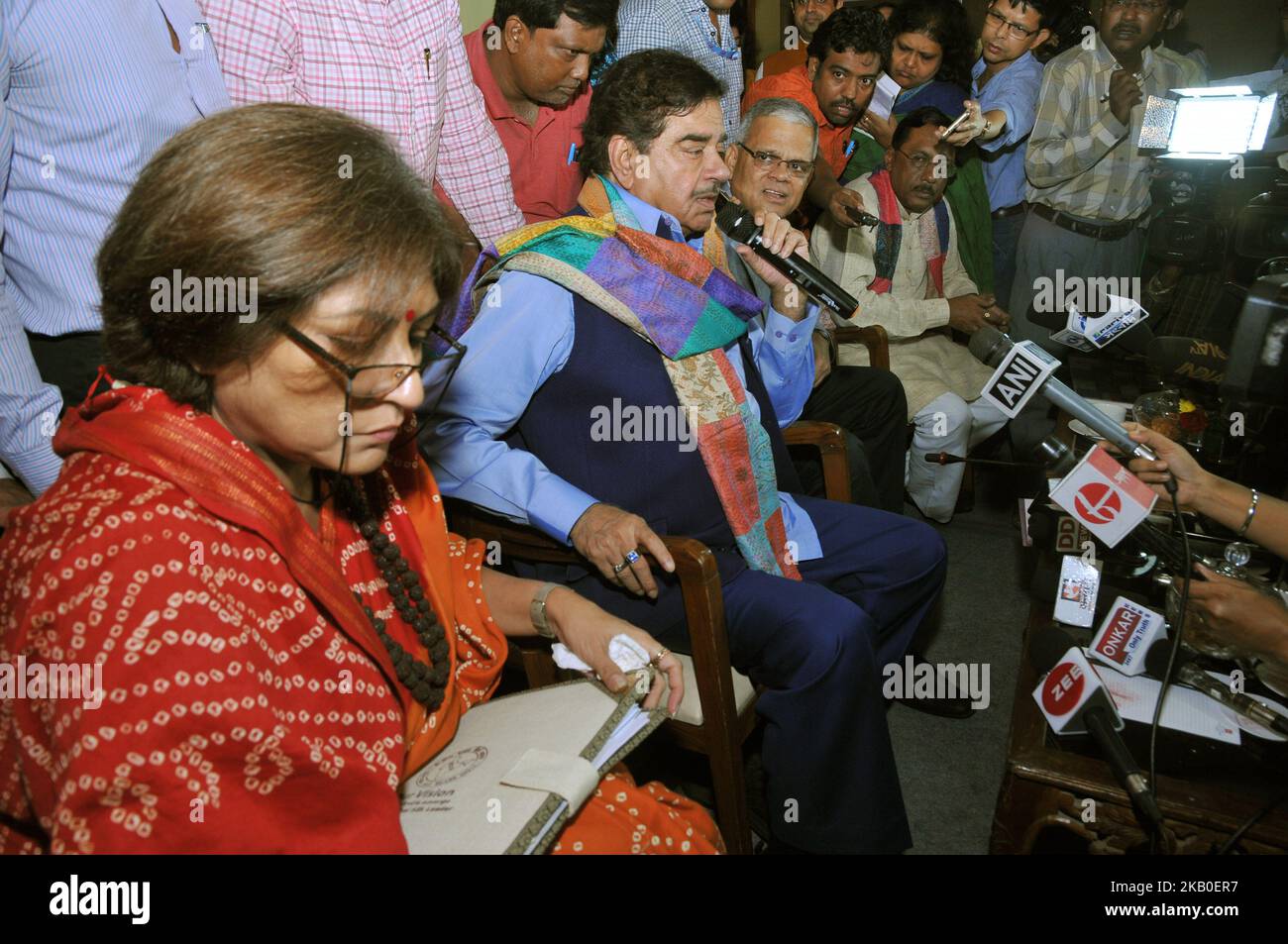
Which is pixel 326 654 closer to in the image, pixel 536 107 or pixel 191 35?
pixel 191 35

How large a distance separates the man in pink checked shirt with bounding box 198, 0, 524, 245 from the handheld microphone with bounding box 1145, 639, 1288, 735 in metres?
1.61

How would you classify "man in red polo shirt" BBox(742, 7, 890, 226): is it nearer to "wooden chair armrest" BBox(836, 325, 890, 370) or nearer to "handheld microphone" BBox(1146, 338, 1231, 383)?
"wooden chair armrest" BBox(836, 325, 890, 370)

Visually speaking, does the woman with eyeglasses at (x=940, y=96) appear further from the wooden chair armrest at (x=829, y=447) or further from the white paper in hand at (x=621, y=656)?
the white paper in hand at (x=621, y=656)

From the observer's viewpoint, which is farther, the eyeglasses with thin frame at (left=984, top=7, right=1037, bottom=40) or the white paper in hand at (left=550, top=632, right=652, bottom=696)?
the eyeglasses with thin frame at (left=984, top=7, right=1037, bottom=40)

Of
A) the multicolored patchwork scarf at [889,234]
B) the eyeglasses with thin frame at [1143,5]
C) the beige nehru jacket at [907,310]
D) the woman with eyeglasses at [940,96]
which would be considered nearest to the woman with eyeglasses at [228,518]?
the beige nehru jacket at [907,310]

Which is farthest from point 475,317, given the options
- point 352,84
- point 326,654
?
point 326,654

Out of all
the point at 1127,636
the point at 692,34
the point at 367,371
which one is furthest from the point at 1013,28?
the point at 367,371

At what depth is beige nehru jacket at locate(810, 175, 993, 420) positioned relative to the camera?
9.32 ft

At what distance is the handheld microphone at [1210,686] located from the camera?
127 centimetres

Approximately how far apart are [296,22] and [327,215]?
123 centimetres

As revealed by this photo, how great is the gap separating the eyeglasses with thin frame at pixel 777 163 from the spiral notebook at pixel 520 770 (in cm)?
161

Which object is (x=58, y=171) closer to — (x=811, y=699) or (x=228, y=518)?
(x=228, y=518)

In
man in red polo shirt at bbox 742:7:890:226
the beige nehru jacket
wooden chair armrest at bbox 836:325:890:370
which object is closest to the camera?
wooden chair armrest at bbox 836:325:890:370

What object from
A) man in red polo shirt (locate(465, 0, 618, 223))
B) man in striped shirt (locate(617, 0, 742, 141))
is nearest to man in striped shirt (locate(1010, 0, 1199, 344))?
man in striped shirt (locate(617, 0, 742, 141))
